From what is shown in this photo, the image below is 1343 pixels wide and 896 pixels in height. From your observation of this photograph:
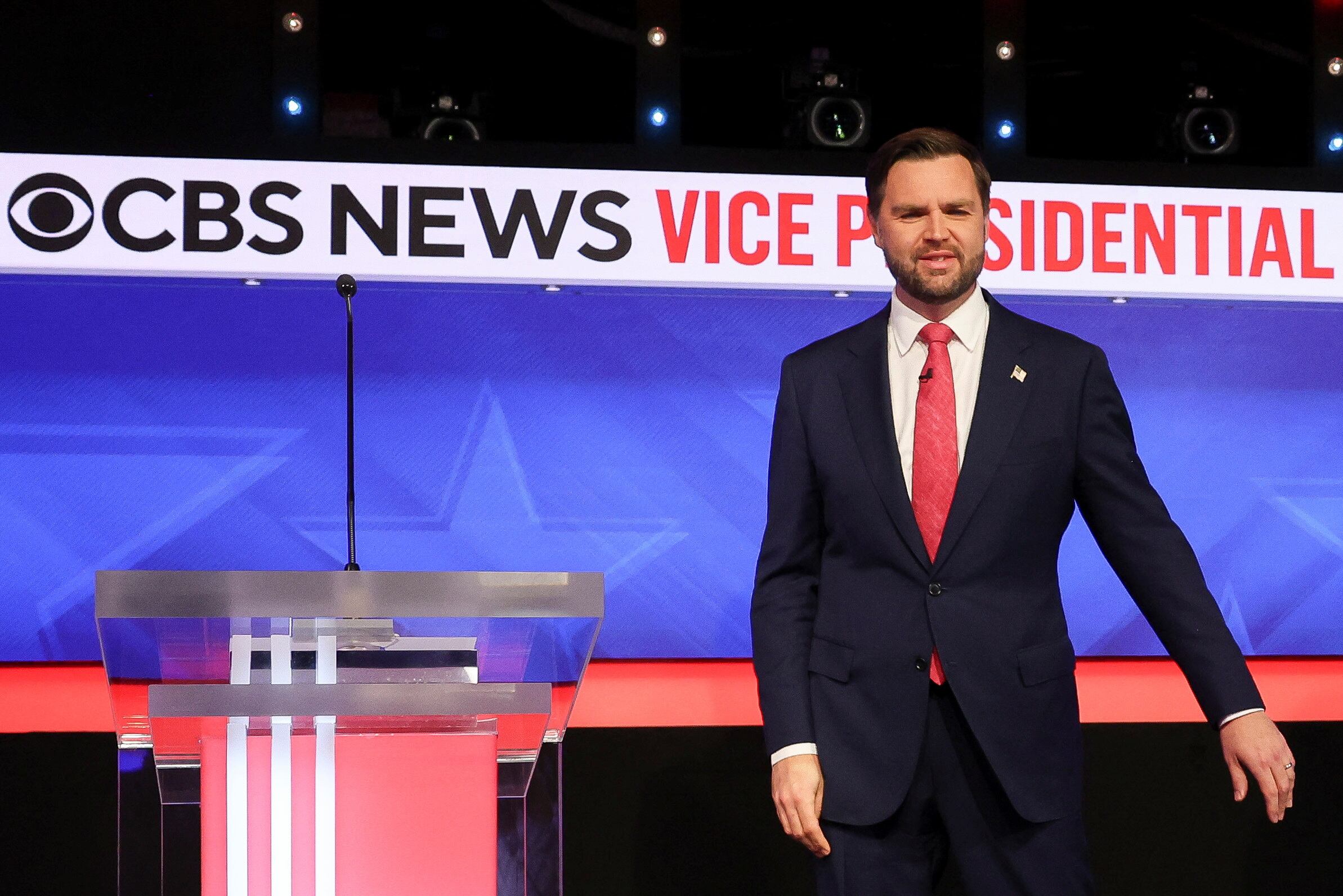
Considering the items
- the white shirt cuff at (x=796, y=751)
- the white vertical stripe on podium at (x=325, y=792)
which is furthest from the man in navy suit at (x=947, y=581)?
the white vertical stripe on podium at (x=325, y=792)

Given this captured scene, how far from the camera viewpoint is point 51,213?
3.41 meters

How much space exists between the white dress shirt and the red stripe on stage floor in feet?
4.98

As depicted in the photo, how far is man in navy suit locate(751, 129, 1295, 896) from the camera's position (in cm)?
174

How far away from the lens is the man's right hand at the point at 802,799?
174 cm

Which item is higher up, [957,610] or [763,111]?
[763,111]

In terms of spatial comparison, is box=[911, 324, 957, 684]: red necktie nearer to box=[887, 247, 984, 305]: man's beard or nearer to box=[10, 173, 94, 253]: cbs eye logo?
box=[887, 247, 984, 305]: man's beard

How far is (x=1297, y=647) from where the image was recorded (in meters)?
3.81

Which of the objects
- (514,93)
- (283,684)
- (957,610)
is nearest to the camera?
(283,684)

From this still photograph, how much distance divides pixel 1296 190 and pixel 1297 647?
119 centimetres

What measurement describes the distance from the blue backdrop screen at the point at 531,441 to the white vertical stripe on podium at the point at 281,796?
2018mm

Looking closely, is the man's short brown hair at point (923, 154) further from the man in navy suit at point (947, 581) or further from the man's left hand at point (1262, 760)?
the man's left hand at point (1262, 760)

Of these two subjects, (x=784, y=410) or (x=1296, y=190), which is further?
(x=1296, y=190)

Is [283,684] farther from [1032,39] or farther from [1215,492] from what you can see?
[1032,39]

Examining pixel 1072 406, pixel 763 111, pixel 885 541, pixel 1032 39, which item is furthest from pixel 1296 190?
pixel 885 541
